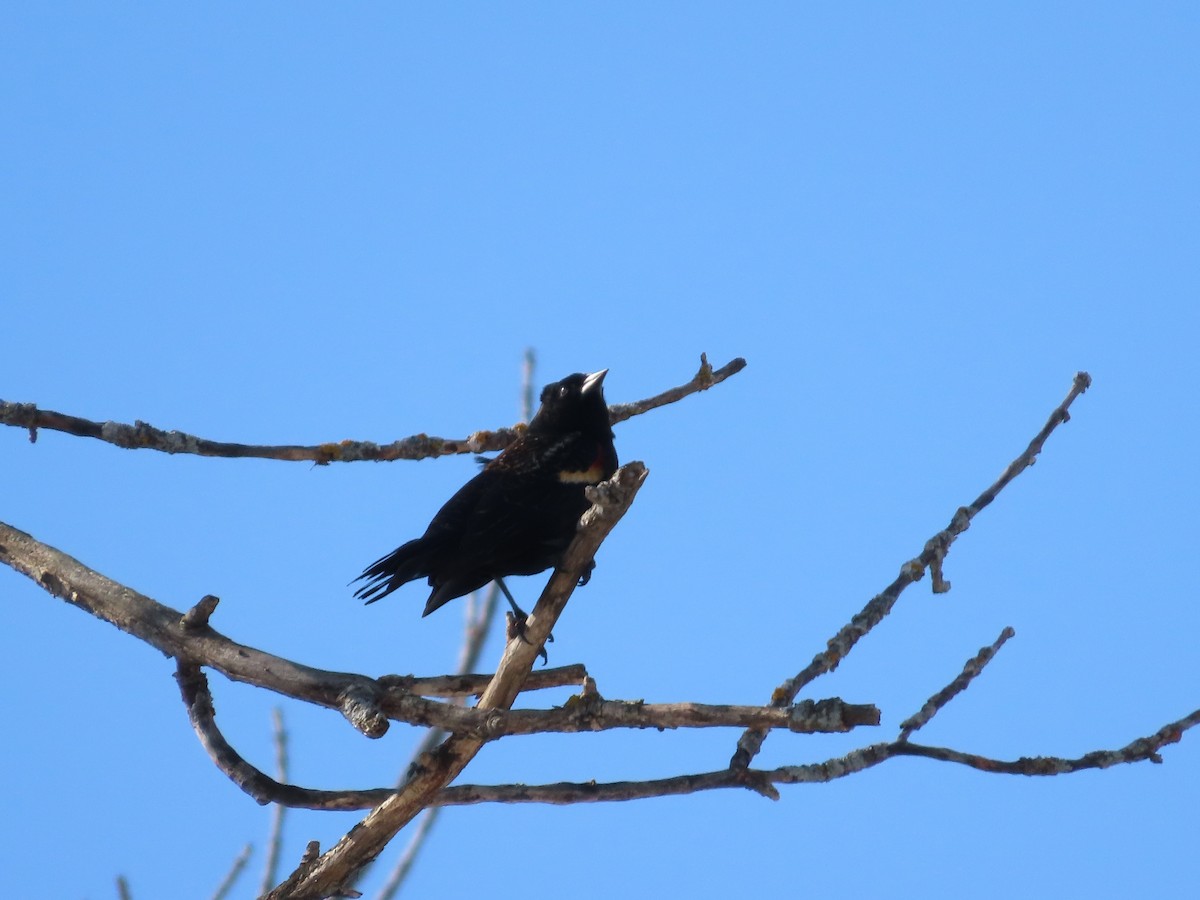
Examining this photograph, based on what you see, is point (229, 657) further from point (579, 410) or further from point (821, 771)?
point (579, 410)

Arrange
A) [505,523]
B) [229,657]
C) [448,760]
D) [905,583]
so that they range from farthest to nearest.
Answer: [505,523] → [905,583] → [229,657] → [448,760]

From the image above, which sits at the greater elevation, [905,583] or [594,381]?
[594,381]

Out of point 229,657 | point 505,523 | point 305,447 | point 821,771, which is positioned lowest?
point 821,771

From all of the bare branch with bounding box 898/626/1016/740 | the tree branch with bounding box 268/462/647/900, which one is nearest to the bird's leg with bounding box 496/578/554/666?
the tree branch with bounding box 268/462/647/900

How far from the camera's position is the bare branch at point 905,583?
11.6 feet

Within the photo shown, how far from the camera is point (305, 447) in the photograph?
186 inches

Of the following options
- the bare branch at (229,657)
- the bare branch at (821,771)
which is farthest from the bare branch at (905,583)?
the bare branch at (229,657)

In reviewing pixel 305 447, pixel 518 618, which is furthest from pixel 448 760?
Answer: pixel 305 447

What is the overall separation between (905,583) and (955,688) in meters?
0.36

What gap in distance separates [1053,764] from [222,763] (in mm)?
2349

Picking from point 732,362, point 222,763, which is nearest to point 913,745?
point 222,763

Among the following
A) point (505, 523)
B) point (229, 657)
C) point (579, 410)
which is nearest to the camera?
point (229, 657)

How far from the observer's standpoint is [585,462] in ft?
16.8

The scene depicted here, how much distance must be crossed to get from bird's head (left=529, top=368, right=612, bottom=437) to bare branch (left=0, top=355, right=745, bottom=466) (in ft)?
0.24
